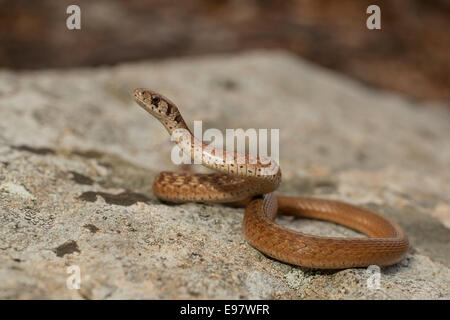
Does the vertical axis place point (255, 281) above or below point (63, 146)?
below

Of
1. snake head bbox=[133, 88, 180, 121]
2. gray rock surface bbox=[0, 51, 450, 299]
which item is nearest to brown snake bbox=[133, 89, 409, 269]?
snake head bbox=[133, 88, 180, 121]

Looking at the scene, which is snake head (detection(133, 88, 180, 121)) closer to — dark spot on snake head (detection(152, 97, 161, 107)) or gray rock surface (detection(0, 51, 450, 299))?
dark spot on snake head (detection(152, 97, 161, 107))

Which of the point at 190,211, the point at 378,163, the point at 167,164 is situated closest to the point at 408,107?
the point at 378,163

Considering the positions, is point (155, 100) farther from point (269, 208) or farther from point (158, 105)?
point (269, 208)

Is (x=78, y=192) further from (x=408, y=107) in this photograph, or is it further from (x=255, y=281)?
(x=408, y=107)

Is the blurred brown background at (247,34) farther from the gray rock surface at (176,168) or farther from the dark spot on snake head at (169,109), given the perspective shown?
the dark spot on snake head at (169,109)

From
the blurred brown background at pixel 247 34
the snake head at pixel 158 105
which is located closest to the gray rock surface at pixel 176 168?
the snake head at pixel 158 105
